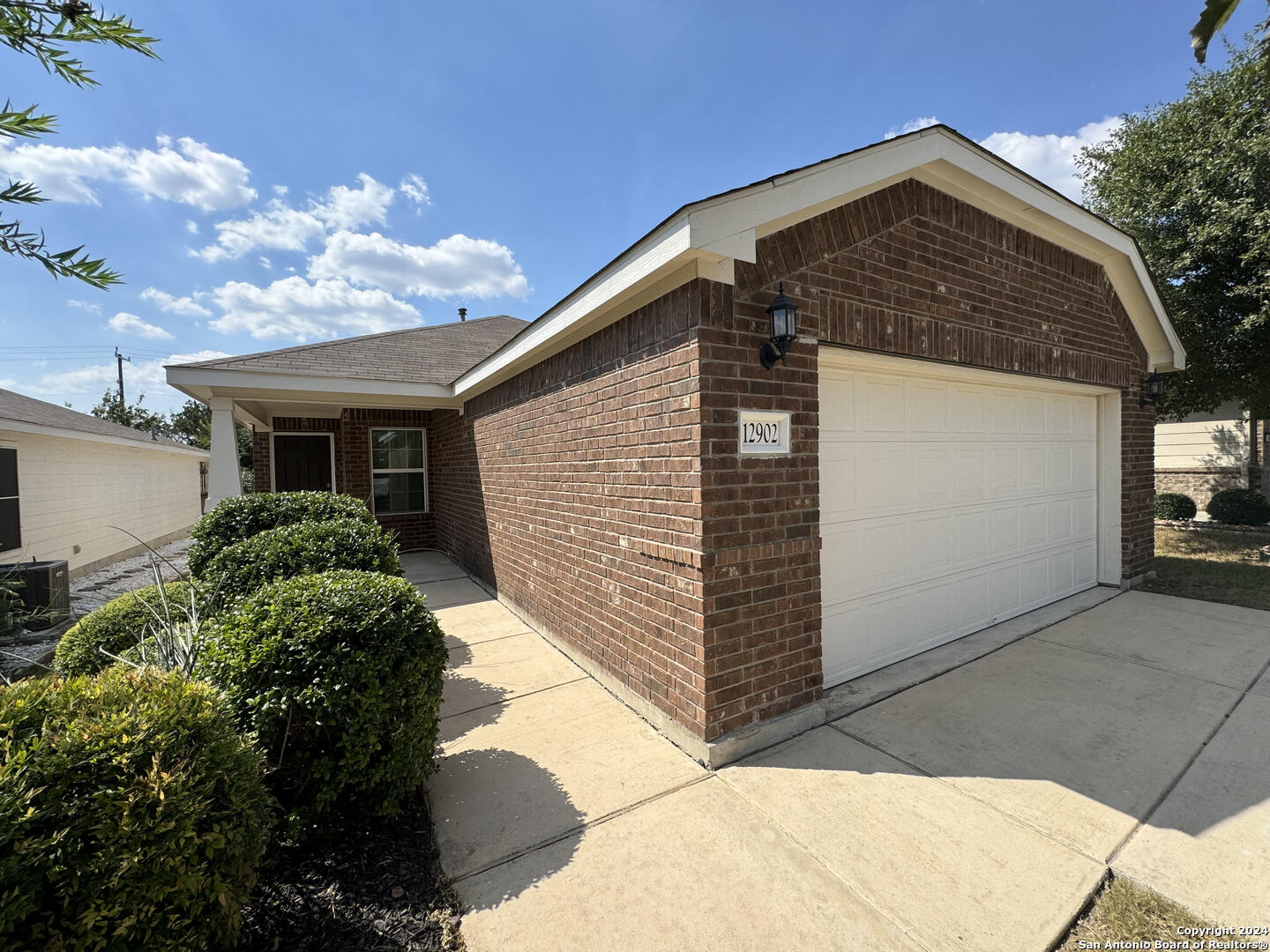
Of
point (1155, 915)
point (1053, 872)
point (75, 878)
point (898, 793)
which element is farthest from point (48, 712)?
point (1155, 915)

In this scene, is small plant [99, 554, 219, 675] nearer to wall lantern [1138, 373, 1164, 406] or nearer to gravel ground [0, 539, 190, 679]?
gravel ground [0, 539, 190, 679]

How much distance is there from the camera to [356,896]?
2084 mm

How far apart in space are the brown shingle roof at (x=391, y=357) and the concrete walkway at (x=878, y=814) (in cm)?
536

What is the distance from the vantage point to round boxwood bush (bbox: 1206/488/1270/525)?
33.4ft

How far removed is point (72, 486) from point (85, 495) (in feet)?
2.02

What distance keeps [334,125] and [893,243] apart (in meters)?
6.21

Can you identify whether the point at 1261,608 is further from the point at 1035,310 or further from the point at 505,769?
the point at 505,769

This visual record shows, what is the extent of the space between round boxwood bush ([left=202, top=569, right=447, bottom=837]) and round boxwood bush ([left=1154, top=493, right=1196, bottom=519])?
1519 cm

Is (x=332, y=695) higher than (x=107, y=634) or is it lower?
higher

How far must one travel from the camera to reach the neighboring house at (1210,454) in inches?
457

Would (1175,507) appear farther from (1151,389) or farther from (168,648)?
(168,648)

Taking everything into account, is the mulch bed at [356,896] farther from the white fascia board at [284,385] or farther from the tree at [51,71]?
the white fascia board at [284,385]

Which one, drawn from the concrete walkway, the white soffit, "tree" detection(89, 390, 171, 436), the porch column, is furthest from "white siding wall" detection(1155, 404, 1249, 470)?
"tree" detection(89, 390, 171, 436)

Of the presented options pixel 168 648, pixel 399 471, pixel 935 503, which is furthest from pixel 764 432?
pixel 399 471
